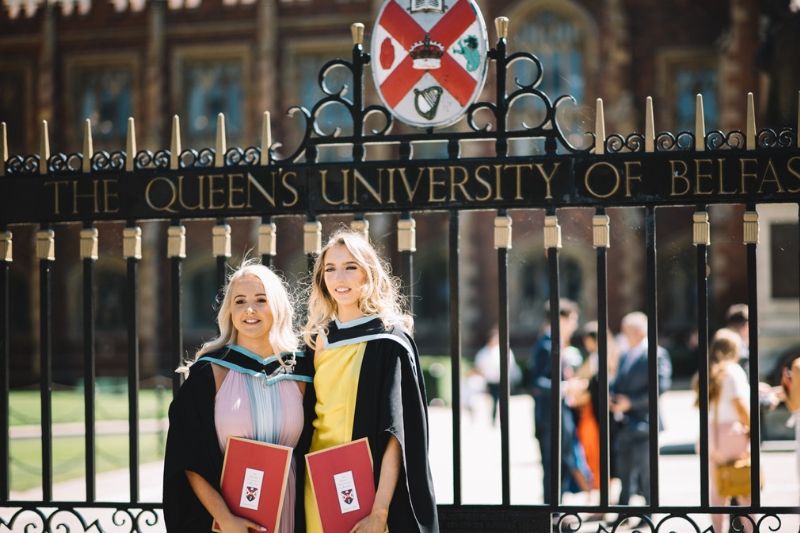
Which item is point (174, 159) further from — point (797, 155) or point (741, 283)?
point (741, 283)

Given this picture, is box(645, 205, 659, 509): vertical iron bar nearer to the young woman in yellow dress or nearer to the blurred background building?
the young woman in yellow dress

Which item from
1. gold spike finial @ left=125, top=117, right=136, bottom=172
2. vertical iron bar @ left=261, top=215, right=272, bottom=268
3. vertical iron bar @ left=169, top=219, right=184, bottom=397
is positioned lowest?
vertical iron bar @ left=169, top=219, right=184, bottom=397

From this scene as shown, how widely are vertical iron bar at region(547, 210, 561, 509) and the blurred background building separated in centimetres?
1594

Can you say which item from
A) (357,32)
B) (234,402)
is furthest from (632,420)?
(234,402)

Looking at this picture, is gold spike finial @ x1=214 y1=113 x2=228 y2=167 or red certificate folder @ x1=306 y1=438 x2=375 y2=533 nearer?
red certificate folder @ x1=306 y1=438 x2=375 y2=533

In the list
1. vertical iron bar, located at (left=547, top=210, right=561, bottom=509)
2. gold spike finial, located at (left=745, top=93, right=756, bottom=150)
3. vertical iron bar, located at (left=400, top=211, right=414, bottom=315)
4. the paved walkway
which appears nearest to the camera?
gold spike finial, located at (left=745, top=93, right=756, bottom=150)

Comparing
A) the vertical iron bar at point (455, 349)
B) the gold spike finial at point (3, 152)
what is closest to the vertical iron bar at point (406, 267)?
the vertical iron bar at point (455, 349)

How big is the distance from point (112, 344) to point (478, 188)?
20.2 meters

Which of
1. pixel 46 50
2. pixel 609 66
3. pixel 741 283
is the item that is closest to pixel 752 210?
pixel 741 283

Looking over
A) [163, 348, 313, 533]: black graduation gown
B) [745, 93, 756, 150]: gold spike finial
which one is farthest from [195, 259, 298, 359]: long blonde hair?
[745, 93, 756, 150]: gold spike finial

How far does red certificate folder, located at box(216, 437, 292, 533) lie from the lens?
345 centimetres

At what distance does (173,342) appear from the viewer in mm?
4414

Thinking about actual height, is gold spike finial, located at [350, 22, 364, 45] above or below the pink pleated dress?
above

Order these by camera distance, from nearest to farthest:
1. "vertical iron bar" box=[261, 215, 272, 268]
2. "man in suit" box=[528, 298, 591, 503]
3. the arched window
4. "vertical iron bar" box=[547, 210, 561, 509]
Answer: "vertical iron bar" box=[547, 210, 561, 509] → "vertical iron bar" box=[261, 215, 272, 268] → "man in suit" box=[528, 298, 591, 503] → the arched window
